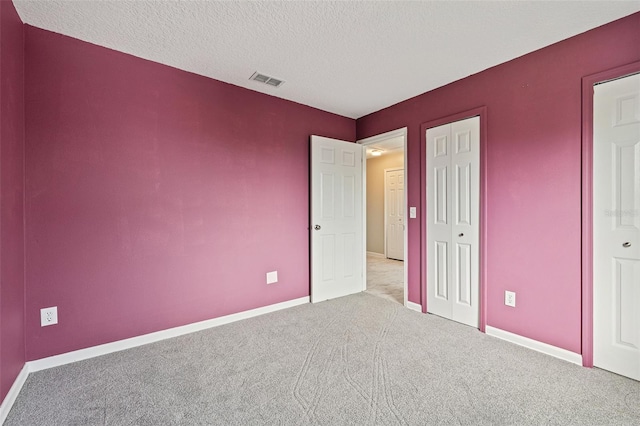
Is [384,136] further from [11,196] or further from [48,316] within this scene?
[48,316]

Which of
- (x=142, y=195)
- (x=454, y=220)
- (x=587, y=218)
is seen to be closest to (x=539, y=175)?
(x=587, y=218)

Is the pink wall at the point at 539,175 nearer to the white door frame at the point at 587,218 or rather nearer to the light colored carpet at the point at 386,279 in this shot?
the white door frame at the point at 587,218

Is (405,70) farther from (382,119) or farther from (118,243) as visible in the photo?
(118,243)

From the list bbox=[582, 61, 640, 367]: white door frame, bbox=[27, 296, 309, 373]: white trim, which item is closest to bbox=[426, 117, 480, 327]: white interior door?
bbox=[582, 61, 640, 367]: white door frame

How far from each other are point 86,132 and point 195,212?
1.03 metres

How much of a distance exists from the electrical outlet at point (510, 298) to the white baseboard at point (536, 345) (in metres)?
0.25

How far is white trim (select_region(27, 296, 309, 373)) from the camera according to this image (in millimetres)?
2113

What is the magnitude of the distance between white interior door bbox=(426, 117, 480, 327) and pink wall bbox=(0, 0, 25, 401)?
3.37 m

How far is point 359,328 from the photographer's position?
9.17 feet

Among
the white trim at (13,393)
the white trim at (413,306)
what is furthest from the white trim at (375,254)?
the white trim at (13,393)

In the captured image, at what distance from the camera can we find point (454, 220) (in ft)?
9.55

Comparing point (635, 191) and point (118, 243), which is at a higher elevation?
point (635, 191)

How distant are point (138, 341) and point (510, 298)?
3.24 m

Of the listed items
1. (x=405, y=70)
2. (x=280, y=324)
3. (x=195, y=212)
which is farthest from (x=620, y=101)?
(x=195, y=212)
